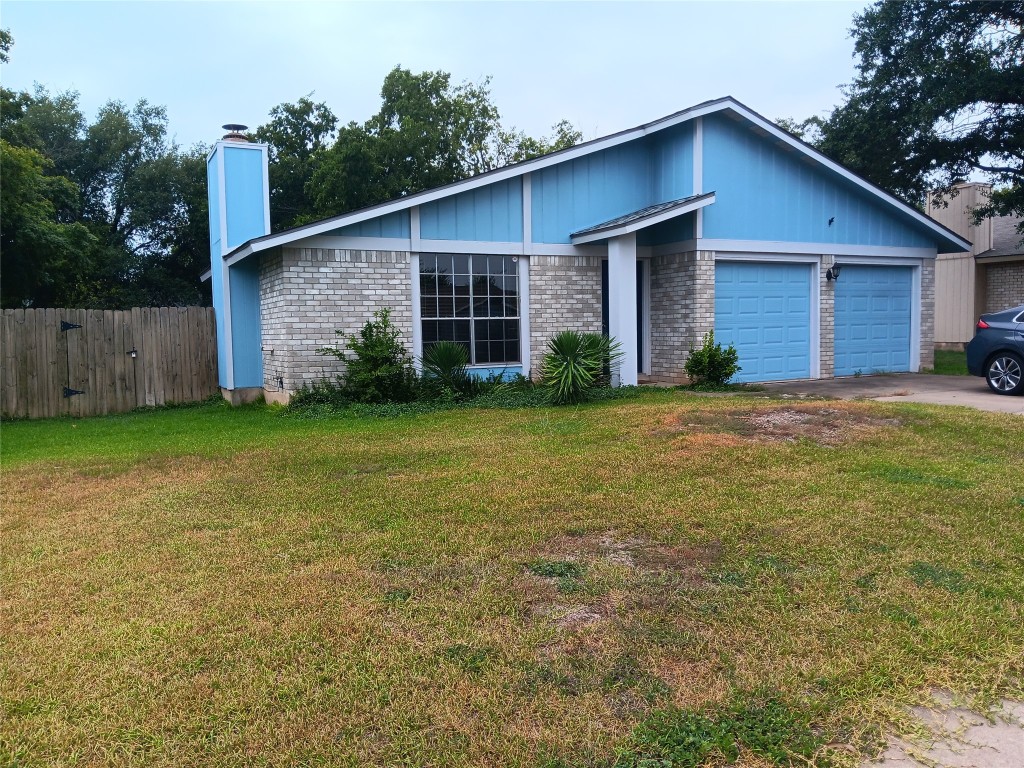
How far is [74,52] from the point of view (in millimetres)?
16188

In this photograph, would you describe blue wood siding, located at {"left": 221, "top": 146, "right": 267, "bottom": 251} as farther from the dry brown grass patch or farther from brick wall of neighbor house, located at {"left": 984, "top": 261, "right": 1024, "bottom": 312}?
brick wall of neighbor house, located at {"left": 984, "top": 261, "right": 1024, "bottom": 312}

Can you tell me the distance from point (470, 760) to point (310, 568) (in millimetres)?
2119

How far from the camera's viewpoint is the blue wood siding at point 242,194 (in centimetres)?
1388

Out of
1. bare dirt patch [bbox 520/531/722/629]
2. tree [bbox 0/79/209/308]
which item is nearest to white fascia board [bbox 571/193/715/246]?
bare dirt patch [bbox 520/531/722/629]

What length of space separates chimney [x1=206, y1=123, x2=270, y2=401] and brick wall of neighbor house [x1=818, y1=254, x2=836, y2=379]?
11.1 metres

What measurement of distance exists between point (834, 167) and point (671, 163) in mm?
3407

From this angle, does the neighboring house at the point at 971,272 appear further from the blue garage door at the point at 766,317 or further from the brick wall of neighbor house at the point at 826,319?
the blue garage door at the point at 766,317

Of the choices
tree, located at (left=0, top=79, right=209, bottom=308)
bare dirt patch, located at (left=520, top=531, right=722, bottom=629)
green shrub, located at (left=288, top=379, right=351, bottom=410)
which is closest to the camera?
bare dirt patch, located at (left=520, top=531, right=722, bottom=629)

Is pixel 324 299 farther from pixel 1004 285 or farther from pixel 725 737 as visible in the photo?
pixel 1004 285

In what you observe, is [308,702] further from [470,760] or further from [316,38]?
[316,38]

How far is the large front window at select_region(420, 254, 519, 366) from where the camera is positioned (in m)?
12.9

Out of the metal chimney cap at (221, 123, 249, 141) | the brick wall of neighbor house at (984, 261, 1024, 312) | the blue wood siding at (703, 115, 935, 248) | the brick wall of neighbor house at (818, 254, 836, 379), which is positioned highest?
the metal chimney cap at (221, 123, 249, 141)

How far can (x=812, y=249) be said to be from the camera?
14922 mm

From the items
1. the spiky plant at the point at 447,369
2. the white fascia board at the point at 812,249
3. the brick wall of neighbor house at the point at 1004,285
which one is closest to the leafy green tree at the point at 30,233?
the spiky plant at the point at 447,369
